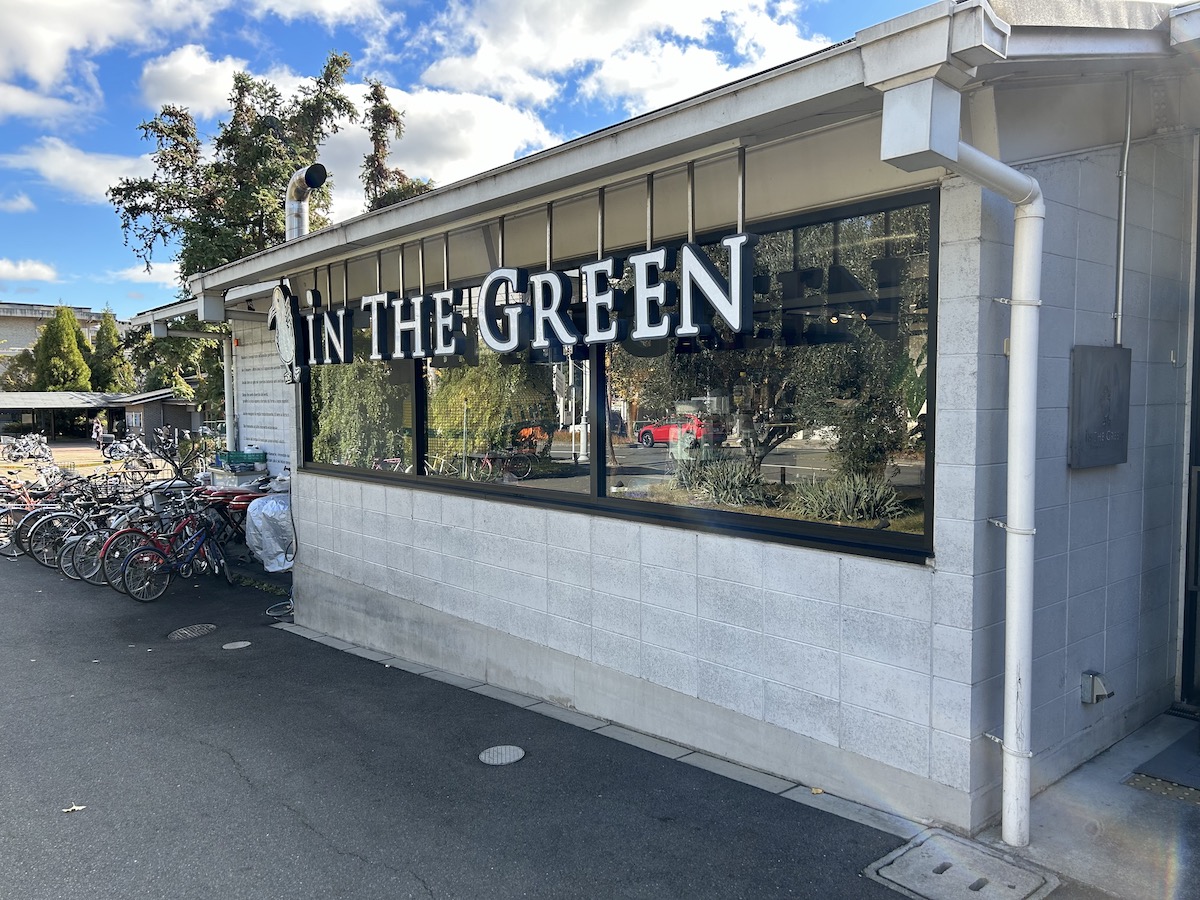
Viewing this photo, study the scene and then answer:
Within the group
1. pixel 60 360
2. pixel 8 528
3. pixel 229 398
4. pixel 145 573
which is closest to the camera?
pixel 145 573

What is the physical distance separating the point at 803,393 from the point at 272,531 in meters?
6.87

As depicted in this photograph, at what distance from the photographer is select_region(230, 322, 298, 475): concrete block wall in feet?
37.4

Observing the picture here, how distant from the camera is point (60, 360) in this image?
42.4 m

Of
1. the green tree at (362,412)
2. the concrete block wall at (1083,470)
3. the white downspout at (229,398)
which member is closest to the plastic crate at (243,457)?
the white downspout at (229,398)

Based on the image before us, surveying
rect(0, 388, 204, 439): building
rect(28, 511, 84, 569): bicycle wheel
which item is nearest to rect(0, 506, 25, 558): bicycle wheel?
rect(28, 511, 84, 569): bicycle wheel

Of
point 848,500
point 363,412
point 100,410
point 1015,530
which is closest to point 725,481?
point 848,500

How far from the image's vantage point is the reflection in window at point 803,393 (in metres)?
3.60

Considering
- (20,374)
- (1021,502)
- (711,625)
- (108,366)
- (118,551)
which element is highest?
(108,366)

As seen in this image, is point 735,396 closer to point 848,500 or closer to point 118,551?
point 848,500

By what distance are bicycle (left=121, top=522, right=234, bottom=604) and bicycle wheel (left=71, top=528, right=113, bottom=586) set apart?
3.54 ft

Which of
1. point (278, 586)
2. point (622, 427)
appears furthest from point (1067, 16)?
point (278, 586)

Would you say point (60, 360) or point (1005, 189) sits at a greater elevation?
point (60, 360)

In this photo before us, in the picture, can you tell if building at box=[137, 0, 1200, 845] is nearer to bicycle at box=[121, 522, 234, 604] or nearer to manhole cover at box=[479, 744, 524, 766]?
manhole cover at box=[479, 744, 524, 766]

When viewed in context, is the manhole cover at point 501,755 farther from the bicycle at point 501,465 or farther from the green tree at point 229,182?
the green tree at point 229,182
